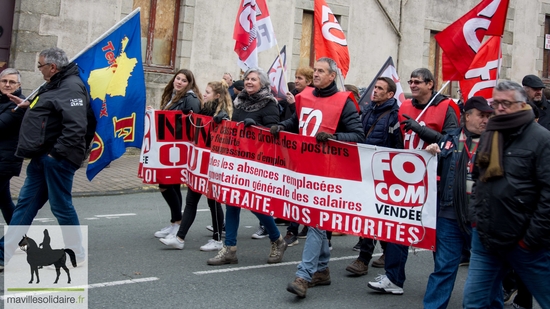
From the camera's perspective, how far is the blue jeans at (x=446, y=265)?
5164 mm

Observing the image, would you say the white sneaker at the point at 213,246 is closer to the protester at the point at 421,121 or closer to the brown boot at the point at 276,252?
the brown boot at the point at 276,252

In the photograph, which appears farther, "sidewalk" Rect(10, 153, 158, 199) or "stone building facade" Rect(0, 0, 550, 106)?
"stone building facade" Rect(0, 0, 550, 106)

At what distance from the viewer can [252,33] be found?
9.27 metres

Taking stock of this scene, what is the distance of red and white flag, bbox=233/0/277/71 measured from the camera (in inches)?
364

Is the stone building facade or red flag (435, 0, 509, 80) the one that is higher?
the stone building facade

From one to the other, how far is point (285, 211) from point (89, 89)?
230 cm

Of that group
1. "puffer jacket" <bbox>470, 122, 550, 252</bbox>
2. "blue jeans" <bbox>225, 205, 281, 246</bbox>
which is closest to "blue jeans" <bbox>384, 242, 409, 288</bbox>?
"blue jeans" <bbox>225, 205, 281, 246</bbox>

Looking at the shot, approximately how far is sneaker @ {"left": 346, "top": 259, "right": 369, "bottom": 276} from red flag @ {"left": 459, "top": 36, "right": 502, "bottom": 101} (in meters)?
1.99

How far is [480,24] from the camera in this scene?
6254 millimetres

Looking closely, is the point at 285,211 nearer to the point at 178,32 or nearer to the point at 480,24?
the point at 480,24

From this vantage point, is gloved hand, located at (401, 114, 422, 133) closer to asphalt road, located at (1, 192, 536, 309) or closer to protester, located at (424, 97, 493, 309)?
protester, located at (424, 97, 493, 309)

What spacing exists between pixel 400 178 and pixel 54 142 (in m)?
3.17

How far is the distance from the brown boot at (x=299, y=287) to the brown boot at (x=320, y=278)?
56 centimetres

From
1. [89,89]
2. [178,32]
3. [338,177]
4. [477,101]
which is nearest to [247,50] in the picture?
[89,89]
